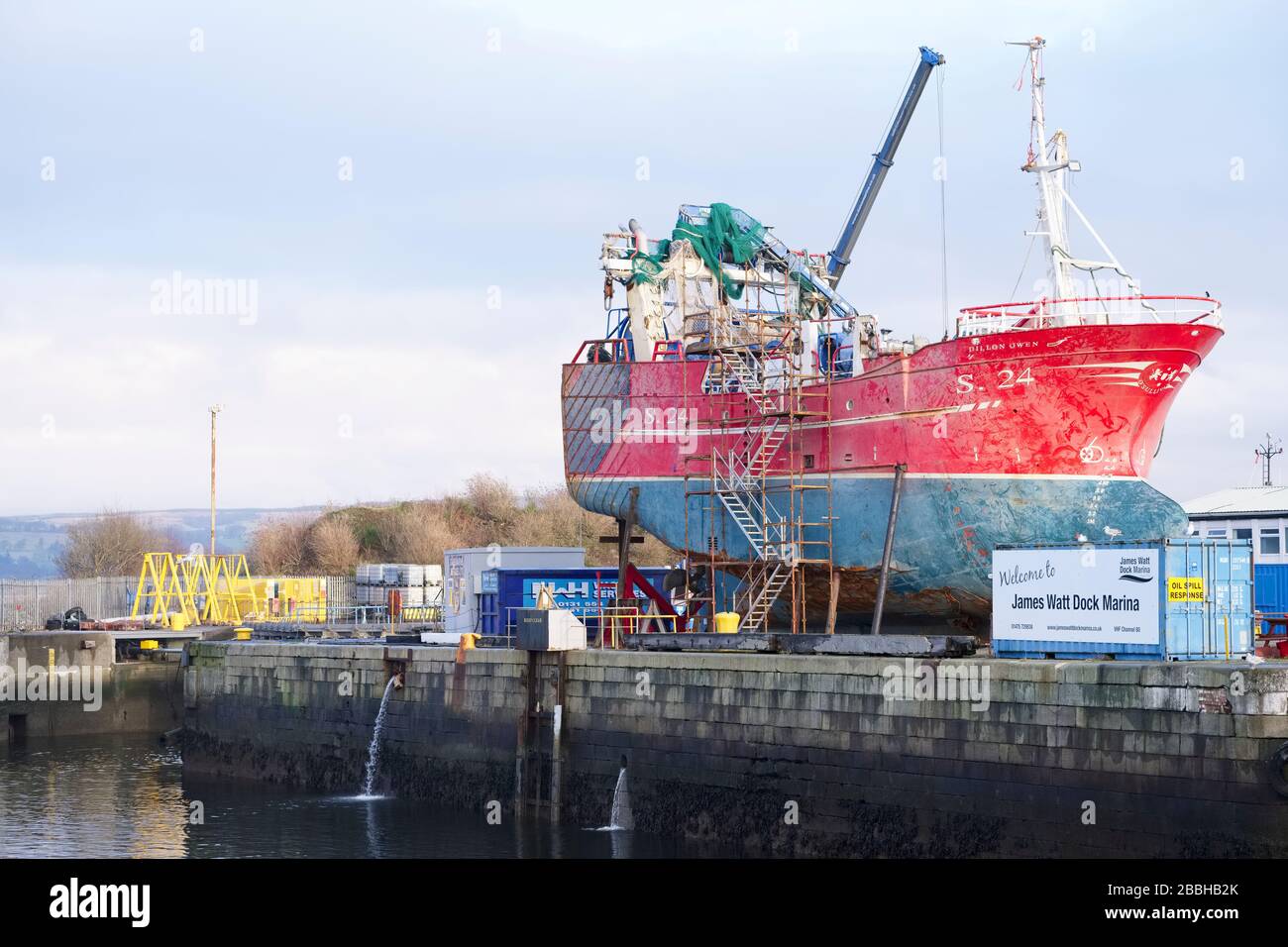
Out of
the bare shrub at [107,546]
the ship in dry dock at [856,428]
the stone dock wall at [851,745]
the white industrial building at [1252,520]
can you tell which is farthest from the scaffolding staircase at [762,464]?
the bare shrub at [107,546]

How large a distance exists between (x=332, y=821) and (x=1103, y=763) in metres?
20.8

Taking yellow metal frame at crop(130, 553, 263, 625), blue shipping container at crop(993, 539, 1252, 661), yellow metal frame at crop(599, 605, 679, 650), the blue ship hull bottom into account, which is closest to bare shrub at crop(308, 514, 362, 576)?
yellow metal frame at crop(130, 553, 263, 625)

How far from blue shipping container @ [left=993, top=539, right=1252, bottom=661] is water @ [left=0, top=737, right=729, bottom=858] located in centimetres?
903

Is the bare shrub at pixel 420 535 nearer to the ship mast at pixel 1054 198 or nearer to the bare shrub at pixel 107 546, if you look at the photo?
the bare shrub at pixel 107 546

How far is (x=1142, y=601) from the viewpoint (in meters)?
30.2

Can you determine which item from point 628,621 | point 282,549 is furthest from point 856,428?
point 282,549

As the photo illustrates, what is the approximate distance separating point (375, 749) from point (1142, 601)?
2359 cm

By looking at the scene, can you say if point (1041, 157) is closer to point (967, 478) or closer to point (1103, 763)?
point (967, 478)

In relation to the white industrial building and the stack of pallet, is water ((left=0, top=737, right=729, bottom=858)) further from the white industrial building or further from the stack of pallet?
the white industrial building

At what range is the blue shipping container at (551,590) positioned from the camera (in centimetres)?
5062

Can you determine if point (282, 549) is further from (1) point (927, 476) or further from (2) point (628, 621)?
(1) point (927, 476)

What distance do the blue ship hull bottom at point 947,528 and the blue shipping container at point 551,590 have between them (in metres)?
5.74
